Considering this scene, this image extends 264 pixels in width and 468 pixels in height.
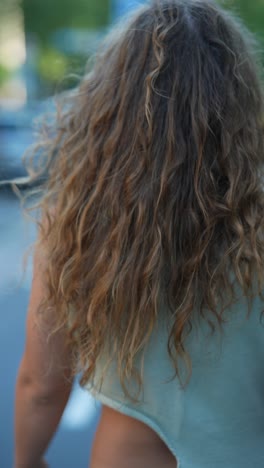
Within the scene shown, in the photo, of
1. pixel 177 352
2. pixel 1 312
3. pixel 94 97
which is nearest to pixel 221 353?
pixel 177 352

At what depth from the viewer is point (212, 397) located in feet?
3.06

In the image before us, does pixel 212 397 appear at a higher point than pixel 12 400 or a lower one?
higher

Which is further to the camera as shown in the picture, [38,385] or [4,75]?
[4,75]

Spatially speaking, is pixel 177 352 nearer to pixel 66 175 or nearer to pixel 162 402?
pixel 162 402

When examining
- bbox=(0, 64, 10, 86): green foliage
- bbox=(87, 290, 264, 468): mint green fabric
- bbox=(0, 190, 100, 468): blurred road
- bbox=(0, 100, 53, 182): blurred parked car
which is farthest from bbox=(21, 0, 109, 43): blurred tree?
bbox=(87, 290, 264, 468): mint green fabric

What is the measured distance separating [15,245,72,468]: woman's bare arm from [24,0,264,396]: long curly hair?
11 centimetres

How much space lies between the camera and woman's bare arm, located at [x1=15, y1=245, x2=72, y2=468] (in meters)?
1.09

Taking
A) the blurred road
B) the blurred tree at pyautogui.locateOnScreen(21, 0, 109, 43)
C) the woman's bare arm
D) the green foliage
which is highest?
the blurred tree at pyautogui.locateOnScreen(21, 0, 109, 43)

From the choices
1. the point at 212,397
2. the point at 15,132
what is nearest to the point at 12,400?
the point at 212,397

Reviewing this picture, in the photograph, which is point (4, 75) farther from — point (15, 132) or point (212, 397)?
point (212, 397)

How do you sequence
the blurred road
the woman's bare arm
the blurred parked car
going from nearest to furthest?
1. the woman's bare arm
2. the blurred road
3. the blurred parked car

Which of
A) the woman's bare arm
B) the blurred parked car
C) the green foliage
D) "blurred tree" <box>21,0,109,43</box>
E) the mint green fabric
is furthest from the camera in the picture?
the green foliage

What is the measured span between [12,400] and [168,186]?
2178 mm

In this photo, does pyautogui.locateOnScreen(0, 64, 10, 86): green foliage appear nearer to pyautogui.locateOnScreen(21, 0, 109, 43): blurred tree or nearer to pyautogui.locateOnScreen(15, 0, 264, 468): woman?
pyautogui.locateOnScreen(21, 0, 109, 43): blurred tree
